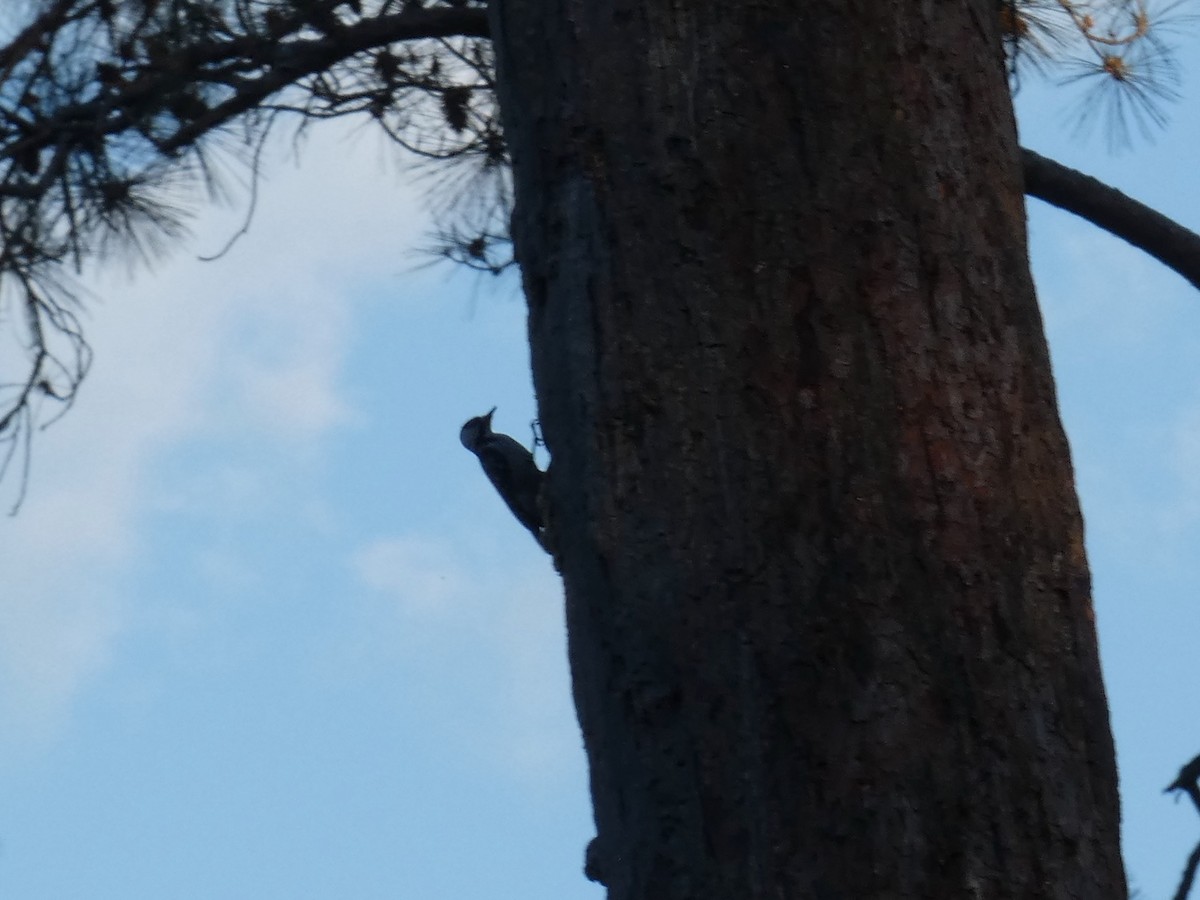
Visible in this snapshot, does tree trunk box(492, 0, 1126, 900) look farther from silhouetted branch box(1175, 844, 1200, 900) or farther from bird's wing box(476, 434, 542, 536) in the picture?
silhouetted branch box(1175, 844, 1200, 900)

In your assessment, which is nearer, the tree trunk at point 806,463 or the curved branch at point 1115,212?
the tree trunk at point 806,463

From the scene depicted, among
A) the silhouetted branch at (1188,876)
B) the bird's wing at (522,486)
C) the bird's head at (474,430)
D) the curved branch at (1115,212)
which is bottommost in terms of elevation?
the silhouetted branch at (1188,876)

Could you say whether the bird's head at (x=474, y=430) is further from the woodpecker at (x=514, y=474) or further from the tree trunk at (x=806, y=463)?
the tree trunk at (x=806, y=463)

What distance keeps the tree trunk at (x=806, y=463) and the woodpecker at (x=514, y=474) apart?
0.28 metres

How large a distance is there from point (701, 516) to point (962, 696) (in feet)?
0.78

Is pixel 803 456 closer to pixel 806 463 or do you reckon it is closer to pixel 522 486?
pixel 806 463

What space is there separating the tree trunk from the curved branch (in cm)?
77

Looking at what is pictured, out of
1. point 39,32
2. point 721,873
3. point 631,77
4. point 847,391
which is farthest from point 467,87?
point 721,873

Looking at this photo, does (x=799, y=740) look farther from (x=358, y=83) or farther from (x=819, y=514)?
(x=358, y=83)

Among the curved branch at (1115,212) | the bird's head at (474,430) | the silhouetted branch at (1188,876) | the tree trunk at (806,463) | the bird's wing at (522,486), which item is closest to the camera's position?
the tree trunk at (806,463)

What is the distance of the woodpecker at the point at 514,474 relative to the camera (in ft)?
5.95

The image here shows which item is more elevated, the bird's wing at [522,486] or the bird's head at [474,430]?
the bird's head at [474,430]

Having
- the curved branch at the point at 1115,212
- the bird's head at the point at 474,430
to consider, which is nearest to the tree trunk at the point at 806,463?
the curved branch at the point at 1115,212

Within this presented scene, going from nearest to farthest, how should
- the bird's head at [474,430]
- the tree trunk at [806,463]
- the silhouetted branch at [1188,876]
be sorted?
the tree trunk at [806,463], the silhouetted branch at [1188,876], the bird's head at [474,430]
